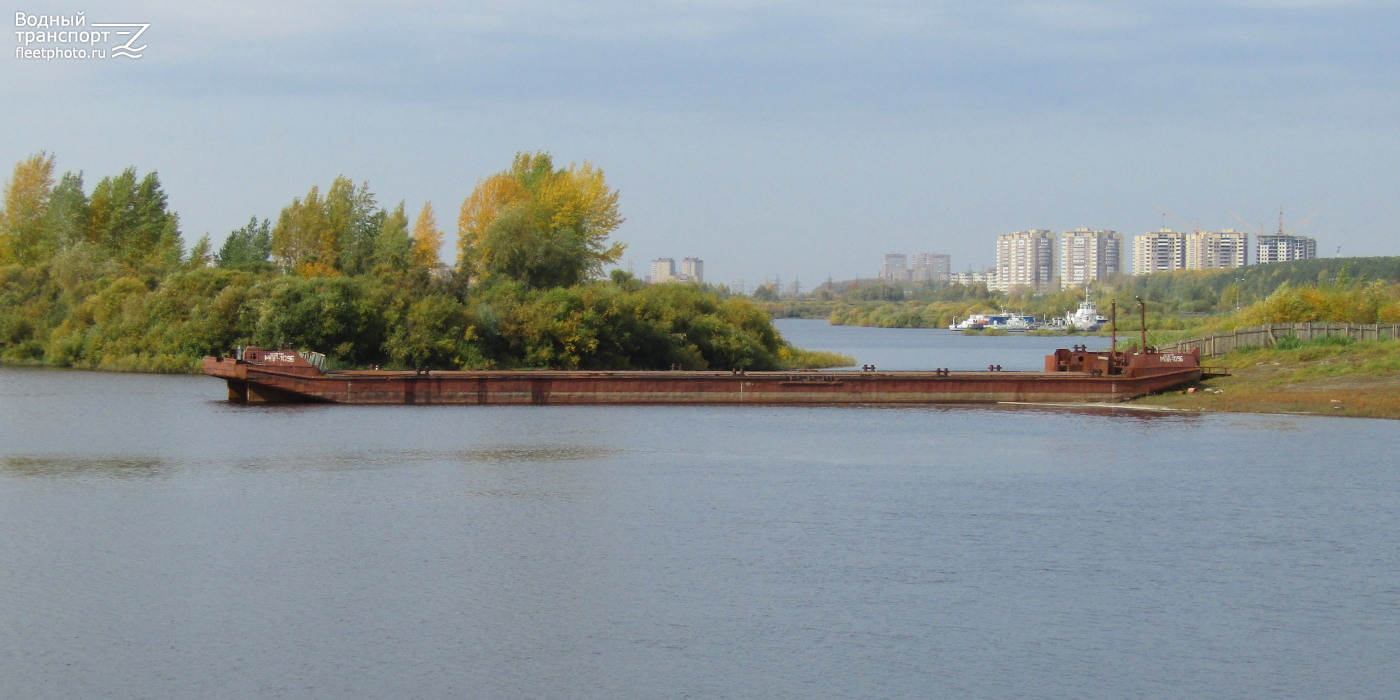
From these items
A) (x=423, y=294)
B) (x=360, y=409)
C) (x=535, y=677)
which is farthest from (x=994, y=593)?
(x=423, y=294)

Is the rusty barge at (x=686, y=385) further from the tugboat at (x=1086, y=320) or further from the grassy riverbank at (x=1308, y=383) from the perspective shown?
the tugboat at (x=1086, y=320)

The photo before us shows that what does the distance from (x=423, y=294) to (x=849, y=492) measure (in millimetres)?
43636

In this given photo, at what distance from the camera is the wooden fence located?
2356 inches

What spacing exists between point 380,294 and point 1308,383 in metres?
44.3

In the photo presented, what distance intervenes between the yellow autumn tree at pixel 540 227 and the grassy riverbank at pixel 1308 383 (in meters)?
34.6

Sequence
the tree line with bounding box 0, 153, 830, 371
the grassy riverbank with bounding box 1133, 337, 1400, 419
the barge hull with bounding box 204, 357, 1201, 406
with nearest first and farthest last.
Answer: the grassy riverbank with bounding box 1133, 337, 1400, 419
the barge hull with bounding box 204, 357, 1201, 406
the tree line with bounding box 0, 153, 830, 371

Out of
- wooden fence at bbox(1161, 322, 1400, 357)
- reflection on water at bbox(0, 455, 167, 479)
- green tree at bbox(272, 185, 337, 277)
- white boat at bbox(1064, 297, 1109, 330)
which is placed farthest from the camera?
white boat at bbox(1064, 297, 1109, 330)

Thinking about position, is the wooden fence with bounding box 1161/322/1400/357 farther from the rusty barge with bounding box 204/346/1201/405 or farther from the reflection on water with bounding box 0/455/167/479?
the reflection on water with bounding box 0/455/167/479

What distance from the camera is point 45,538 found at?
25.0 metres

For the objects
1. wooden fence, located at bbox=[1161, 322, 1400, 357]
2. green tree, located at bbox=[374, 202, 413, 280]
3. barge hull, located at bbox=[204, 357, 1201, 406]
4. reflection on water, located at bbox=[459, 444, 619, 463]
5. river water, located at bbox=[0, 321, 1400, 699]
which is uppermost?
green tree, located at bbox=[374, 202, 413, 280]

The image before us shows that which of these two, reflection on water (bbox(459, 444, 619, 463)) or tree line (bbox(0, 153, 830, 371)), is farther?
tree line (bbox(0, 153, 830, 371))

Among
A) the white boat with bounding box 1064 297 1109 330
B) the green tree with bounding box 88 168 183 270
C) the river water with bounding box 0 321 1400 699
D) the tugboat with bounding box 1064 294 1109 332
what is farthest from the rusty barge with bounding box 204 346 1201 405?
the white boat with bounding box 1064 297 1109 330

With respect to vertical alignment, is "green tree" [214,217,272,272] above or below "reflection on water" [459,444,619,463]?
above

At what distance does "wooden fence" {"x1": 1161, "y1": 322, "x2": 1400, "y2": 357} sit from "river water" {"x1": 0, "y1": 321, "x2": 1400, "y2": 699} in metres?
20.0
